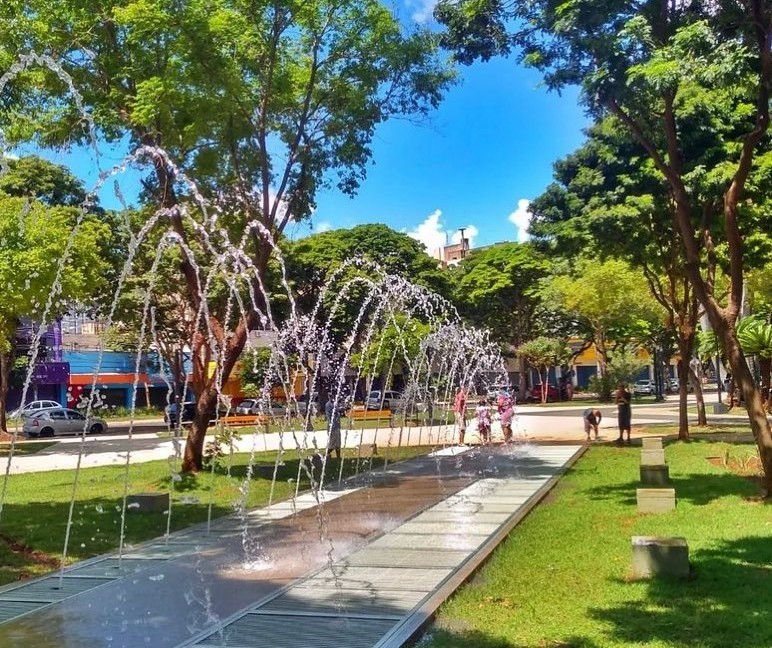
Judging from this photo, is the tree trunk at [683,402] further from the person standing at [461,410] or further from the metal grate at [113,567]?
the metal grate at [113,567]

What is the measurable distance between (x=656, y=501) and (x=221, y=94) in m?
9.04

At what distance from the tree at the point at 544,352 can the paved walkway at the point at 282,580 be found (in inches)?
1493

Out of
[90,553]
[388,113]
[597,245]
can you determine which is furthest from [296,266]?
[90,553]

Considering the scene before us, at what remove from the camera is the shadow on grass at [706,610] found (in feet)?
17.6

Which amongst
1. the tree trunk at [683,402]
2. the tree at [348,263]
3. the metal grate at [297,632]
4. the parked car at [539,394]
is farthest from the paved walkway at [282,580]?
the parked car at [539,394]

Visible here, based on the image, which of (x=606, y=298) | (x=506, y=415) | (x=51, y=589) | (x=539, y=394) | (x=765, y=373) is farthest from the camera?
(x=539, y=394)

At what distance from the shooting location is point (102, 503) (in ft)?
41.6

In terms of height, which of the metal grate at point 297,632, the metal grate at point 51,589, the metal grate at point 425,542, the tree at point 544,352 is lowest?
the metal grate at point 51,589

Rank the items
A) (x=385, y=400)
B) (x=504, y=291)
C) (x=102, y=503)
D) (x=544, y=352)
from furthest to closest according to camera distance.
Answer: (x=504, y=291) < (x=544, y=352) < (x=385, y=400) < (x=102, y=503)

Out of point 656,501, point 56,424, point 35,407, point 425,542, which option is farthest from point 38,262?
point 35,407

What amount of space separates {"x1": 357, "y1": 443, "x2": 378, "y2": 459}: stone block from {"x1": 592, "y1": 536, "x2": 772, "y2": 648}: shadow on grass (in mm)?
11594

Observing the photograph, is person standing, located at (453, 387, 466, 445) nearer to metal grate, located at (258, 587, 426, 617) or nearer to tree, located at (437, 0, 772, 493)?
tree, located at (437, 0, 772, 493)

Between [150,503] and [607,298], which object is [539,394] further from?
[150,503]

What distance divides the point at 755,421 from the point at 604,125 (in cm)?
1021
